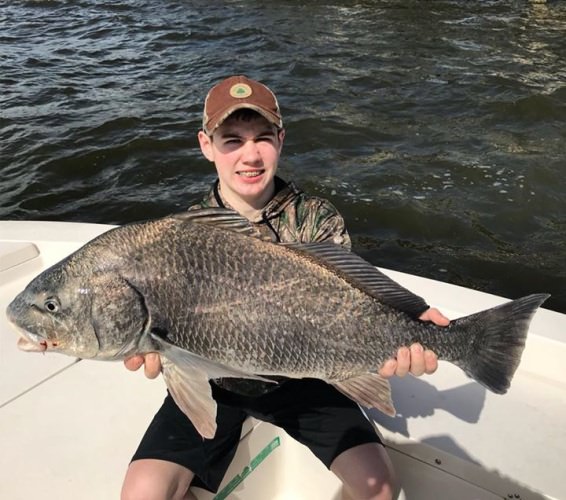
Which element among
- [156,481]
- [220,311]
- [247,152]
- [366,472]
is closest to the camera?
[220,311]

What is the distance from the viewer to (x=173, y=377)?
2215 mm

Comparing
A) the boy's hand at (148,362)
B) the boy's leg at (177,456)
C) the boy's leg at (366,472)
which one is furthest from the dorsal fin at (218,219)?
the boy's leg at (366,472)

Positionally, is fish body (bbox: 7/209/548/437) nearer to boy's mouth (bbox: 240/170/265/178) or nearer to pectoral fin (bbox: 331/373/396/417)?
pectoral fin (bbox: 331/373/396/417)

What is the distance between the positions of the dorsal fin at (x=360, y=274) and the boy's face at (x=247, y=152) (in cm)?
72

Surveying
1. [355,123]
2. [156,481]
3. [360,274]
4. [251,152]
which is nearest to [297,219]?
[251,152]

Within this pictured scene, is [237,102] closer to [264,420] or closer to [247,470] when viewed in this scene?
[264,420]

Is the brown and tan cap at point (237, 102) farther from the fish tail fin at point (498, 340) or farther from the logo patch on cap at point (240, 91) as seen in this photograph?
the fish tail fin at point (498, 340)

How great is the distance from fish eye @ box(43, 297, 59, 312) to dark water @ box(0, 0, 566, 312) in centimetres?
478

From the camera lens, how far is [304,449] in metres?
3.07

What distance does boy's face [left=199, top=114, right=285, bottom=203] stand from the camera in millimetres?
2850

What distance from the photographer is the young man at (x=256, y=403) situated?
260cm

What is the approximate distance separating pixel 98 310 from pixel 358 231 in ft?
16.9

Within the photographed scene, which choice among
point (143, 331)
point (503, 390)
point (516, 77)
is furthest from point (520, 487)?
point (516, 77)

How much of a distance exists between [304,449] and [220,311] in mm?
1289
